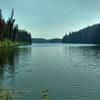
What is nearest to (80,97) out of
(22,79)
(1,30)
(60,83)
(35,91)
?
(35,91)

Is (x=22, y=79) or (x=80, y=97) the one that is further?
(x=22, y=79)

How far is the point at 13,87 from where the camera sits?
75.7 ft

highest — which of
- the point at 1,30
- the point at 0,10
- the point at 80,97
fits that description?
the point at 0,10

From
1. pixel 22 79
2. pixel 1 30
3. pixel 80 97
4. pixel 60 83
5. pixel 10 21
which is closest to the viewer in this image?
pixel 80 97

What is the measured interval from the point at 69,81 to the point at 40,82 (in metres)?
2.63

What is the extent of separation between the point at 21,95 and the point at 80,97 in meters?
3.87

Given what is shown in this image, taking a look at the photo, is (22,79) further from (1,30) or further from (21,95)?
(1,30)

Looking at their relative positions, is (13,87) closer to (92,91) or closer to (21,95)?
(21,95)

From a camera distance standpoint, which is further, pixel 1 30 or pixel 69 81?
pixel 1 30

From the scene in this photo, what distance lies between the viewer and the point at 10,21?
13438 centimetres

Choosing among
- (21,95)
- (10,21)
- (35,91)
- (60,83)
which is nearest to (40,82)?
(60,83)

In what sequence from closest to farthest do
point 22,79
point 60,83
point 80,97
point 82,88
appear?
point 80,97
point 82,88
point 60,83
point 22,79

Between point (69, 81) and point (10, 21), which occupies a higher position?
point (10, 21)

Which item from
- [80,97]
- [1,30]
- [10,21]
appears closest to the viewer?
[80,97]
